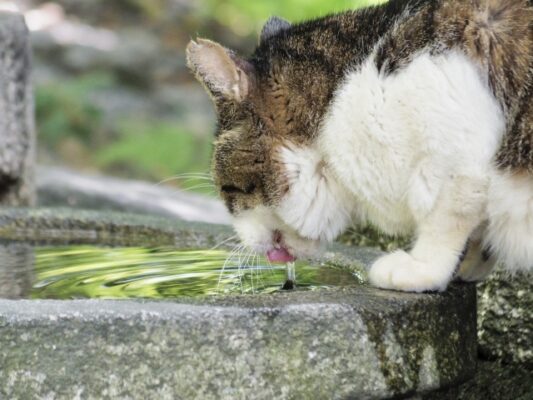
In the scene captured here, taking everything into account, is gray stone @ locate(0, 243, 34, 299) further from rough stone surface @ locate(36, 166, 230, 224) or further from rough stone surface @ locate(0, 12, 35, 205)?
rough stone surface @ locate(36, 166, 230, 224)

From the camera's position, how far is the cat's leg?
2527mm

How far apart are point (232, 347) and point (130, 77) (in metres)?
8.18

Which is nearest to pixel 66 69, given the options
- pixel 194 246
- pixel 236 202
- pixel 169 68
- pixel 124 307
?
pixel 169 68

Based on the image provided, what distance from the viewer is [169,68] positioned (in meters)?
10.2

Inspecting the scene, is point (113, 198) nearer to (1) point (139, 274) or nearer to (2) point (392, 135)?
(1) point (139, 274)

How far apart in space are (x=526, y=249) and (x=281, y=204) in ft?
2.21

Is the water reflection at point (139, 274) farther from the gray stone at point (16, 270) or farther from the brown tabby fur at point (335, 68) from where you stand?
the brown tabby fur at point (335, 68)

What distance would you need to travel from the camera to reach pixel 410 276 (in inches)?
99.8

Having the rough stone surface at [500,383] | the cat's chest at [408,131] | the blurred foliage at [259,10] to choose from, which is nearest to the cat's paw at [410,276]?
the cat's chest at [408,131]

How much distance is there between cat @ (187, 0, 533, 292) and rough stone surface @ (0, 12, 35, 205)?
72.2 inches

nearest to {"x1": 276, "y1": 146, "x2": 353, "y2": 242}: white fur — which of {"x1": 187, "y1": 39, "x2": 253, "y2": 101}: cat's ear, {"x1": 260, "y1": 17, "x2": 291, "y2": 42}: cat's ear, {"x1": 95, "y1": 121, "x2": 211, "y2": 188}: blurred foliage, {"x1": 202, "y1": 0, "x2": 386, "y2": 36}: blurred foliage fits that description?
{"x1": 187, "y1": 39, "x2": 253, "y2": 101}: cat's ear

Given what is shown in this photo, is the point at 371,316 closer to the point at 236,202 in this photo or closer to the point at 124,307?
the point at 124,307

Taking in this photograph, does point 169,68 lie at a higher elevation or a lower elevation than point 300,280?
higher

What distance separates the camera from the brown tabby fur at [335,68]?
253cm
